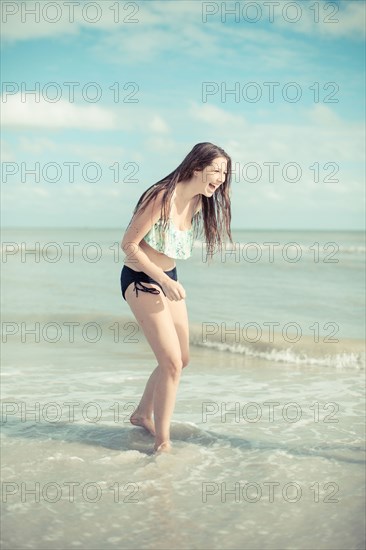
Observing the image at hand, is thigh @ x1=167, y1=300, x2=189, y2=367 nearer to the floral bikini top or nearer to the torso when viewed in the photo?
the torso

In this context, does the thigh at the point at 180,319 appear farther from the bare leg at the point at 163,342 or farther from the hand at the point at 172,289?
the hand at the point at 172,289

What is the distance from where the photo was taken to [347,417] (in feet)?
17.8

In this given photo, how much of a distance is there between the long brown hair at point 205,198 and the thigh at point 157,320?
1.47ft

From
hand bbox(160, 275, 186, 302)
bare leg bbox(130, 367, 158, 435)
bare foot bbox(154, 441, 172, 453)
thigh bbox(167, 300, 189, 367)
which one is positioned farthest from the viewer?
bare leg bbox(130, 367, 158, 435)

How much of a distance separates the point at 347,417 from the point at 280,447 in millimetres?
986

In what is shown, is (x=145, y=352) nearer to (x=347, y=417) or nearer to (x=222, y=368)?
(x=222, y=368)

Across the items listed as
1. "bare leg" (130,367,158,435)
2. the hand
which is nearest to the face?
the hand

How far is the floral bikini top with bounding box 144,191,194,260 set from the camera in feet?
13.8

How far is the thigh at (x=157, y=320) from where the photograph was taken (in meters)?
4.22

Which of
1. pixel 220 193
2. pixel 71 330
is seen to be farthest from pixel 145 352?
pixel 220 193

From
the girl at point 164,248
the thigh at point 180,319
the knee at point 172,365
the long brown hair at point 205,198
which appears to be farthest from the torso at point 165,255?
the knee at point 172,365

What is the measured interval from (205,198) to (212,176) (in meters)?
0.33

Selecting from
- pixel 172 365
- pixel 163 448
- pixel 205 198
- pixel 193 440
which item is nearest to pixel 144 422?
pixel 193 440

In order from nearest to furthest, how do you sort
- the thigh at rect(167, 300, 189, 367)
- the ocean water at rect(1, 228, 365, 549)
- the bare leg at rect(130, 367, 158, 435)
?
1. the ocean water at rect(1, 228, 365, 549)
2. the thigh at rect(167, 300, 189, 367)
3. the bare leg at rect(130, 367, 158, 435)
